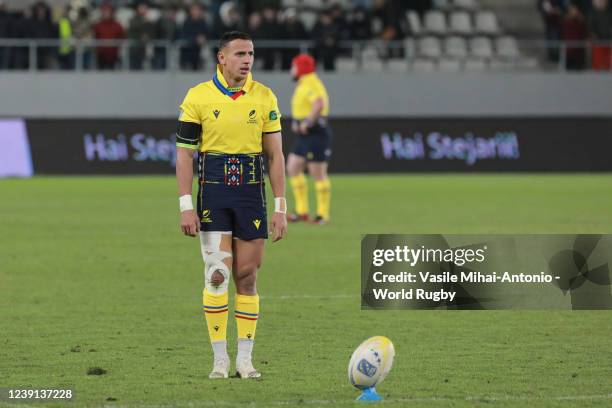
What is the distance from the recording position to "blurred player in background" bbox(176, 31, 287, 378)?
8141 mm

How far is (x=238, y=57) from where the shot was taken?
8.07m

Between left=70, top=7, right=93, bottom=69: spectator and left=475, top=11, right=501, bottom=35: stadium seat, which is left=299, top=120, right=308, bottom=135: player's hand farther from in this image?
left=475, top=11, right=501, bottom=35: stadium seat

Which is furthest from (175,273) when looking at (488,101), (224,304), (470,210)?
(488,101)

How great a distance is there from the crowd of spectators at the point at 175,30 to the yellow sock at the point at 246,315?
82.4 ft

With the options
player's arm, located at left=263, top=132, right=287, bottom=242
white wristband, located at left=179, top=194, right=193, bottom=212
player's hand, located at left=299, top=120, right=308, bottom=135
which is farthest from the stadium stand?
white wristband, located at left=179, top=194, right=193, bottom=212

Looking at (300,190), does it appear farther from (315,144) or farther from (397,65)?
(397,65)

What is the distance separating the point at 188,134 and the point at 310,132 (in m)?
12.1

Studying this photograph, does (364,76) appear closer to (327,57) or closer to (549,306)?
(327,57)

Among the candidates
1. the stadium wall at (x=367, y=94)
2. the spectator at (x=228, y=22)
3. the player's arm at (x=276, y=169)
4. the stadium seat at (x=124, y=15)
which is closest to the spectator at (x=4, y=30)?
the stadium wall at (x=367, y=94)

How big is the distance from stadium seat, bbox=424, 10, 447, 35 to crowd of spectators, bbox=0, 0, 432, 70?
1.51 m

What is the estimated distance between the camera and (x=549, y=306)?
8.58 metres

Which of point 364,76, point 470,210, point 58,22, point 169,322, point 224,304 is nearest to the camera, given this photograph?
point 224,304

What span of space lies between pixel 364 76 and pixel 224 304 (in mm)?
27885

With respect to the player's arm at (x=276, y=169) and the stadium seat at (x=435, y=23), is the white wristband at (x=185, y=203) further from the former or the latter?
the stadium seat at (x=435, y=23)
